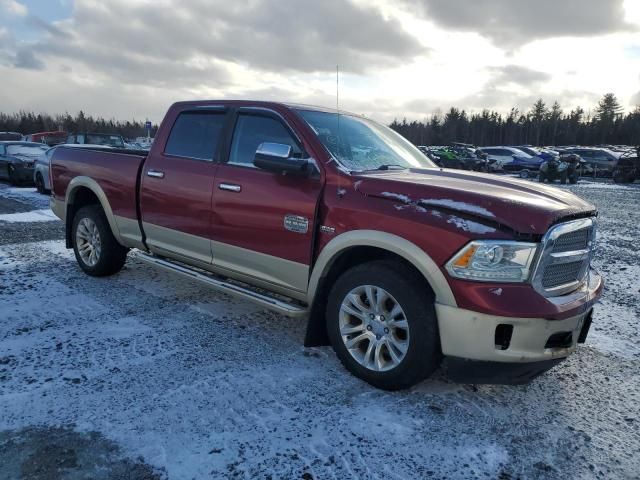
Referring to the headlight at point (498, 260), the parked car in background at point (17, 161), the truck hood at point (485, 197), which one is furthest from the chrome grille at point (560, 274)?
the parked car in background at point (17, 161)

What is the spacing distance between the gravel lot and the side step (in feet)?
1.29

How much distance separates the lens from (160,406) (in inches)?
116

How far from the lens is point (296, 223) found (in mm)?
3541

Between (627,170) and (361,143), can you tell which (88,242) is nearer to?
(361,143)

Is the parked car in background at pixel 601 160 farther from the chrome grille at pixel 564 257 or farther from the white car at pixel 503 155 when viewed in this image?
the chrome grille at pixel 564 257

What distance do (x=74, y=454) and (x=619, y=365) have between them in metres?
3.75

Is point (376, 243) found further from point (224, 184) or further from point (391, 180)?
point (224, 184)

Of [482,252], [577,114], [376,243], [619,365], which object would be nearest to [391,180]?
[376,243]

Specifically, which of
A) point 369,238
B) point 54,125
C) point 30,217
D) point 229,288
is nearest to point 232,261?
point 229,288

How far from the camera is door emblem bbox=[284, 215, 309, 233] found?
11.5ft

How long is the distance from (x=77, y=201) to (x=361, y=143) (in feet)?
12.0

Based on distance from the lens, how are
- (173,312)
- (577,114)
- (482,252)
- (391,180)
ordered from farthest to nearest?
(577,114) < (173,312) < (391,180) < (482,252)

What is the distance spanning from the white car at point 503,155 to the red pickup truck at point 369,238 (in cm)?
2612

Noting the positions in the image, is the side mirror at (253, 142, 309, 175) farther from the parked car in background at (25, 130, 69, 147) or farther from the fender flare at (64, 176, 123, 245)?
the parked car in background at (25, 130, 69, 147)
